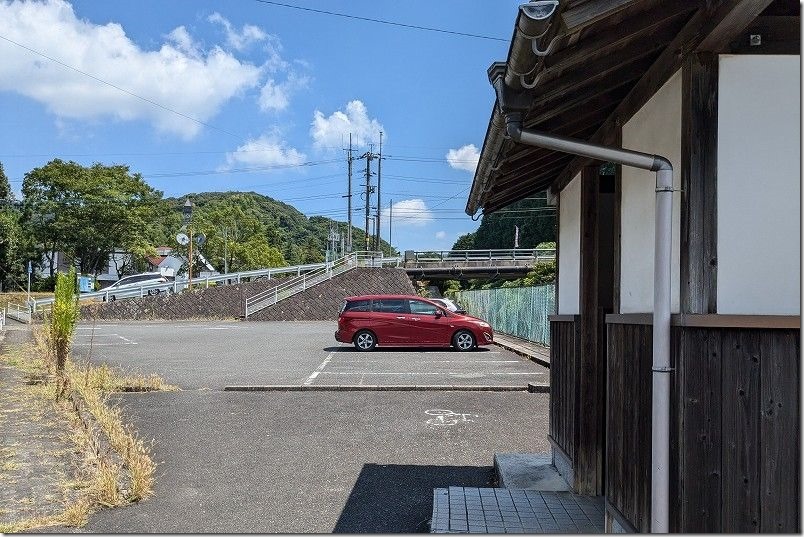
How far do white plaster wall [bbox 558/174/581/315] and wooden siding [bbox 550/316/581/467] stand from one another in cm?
19

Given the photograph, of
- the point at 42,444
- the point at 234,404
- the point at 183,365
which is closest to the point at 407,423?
the point at 234,404

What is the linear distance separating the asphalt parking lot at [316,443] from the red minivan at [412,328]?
3.42 meters

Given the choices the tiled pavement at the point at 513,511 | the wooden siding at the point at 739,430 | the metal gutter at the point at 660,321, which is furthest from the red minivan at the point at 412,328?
Answer: the wooden siding at the point at 739,430

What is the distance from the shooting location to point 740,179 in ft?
9.86

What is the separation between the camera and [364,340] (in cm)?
1922

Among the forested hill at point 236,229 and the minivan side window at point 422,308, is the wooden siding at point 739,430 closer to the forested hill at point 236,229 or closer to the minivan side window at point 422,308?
the minivan side window at point 422,308

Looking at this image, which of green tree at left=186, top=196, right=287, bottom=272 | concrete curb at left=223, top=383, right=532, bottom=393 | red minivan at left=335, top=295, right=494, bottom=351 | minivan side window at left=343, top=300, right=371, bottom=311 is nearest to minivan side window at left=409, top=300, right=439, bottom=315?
red minivan at left=335, top=295, right=494, bottom=351

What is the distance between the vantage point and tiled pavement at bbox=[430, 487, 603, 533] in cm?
461

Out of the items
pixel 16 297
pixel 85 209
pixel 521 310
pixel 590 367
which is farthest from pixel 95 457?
pixel 85 209

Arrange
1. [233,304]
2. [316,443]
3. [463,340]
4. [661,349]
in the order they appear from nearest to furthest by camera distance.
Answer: [661,349] < [316,443] < [463,340] < [233,304]

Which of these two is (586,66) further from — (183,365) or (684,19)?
(183,365)

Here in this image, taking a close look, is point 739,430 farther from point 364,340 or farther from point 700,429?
point 364,340

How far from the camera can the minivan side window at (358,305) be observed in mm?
19469

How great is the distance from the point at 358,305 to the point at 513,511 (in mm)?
14778
